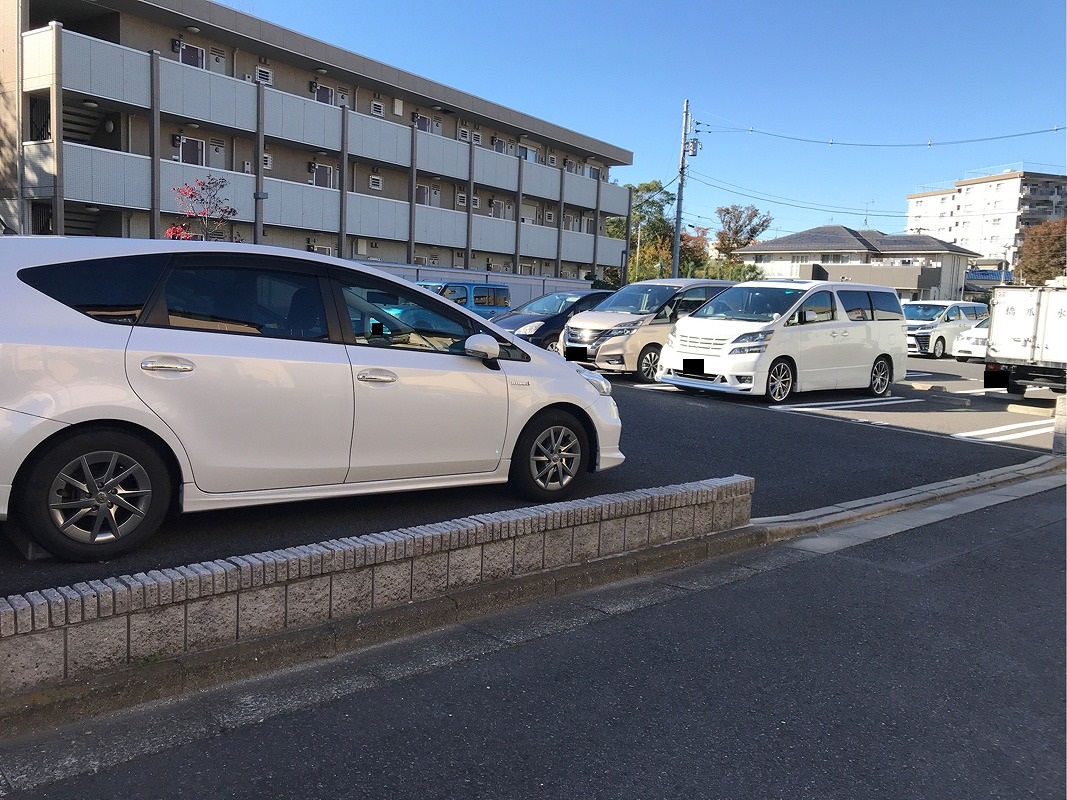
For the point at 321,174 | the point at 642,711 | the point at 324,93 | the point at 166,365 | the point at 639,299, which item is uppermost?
the point at 324,93

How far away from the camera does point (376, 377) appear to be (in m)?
5.20

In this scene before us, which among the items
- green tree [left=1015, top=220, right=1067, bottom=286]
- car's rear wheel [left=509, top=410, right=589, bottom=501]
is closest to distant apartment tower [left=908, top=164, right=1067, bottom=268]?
green tree [left=1015, top=220, right=1067, bottom=286]

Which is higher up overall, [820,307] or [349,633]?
[820,307]

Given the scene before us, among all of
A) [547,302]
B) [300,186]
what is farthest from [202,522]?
[300,186]

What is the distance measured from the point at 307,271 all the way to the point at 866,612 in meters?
3.72

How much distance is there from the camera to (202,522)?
5.24 m

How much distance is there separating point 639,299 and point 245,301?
460 inches

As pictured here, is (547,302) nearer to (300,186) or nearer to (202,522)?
(202,522)

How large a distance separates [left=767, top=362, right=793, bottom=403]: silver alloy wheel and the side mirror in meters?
8.15

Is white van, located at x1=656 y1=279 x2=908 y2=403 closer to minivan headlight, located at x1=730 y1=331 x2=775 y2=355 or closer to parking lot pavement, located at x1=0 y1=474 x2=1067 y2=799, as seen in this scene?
minivan headlight, located at x1=730 y1=331 x2=775 y2=355

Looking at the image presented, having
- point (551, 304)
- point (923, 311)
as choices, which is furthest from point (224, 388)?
point (923, 311)

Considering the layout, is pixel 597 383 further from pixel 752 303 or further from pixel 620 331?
pixel 620 331

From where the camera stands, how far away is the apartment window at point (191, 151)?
2675cm

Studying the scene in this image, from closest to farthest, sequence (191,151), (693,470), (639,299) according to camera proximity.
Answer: (693,470)
(639,299)
(191,151)
